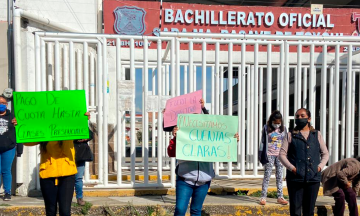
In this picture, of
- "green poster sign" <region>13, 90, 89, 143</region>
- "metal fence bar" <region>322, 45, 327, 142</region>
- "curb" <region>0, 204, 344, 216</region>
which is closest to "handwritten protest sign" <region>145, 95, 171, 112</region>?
"curb" <region>0, 204, 344, 216</region>

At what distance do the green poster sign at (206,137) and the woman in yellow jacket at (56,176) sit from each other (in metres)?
1.31

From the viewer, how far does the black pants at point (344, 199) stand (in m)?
4.77

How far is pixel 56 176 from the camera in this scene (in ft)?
12.2

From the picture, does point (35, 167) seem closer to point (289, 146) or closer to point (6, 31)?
point (6, 31)

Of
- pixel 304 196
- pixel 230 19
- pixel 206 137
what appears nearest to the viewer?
pixel 206 137

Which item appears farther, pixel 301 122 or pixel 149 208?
pixel 149 208

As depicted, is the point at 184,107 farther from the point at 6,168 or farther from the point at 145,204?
the point at 6,168

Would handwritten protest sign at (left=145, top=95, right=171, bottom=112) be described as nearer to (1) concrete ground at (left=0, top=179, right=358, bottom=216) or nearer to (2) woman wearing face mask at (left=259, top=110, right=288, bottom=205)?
(1) concrete ground at (left=0, top=179, right=358, bottom=216)

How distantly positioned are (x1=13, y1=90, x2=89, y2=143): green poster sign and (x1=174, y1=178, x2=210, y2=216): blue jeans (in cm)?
131

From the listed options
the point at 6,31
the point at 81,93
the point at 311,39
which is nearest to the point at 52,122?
the point at 81,93

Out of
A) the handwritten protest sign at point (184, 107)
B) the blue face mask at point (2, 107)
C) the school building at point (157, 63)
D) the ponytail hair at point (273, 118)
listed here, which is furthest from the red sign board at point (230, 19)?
the handwritten protest sign at point (184, 107)

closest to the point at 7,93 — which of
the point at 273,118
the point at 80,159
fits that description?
the point at 80,159

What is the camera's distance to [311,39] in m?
6.16

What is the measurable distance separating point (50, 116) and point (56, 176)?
2.35 ft
